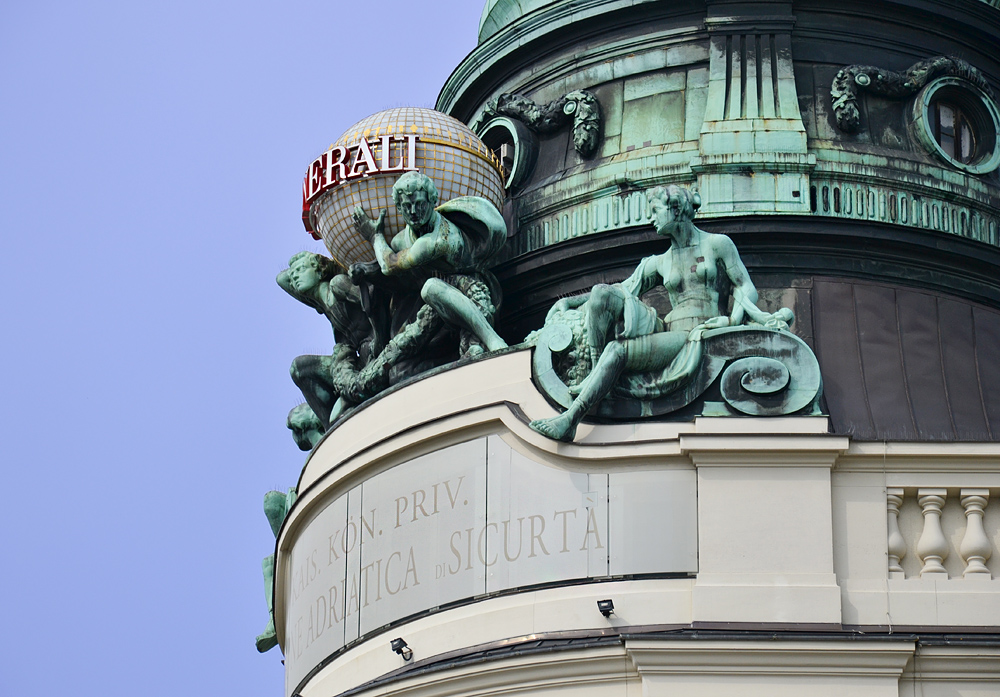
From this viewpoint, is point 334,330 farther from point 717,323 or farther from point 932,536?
point 932,536

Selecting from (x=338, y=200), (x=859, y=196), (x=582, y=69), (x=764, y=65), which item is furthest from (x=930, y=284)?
(x=338, y=200)

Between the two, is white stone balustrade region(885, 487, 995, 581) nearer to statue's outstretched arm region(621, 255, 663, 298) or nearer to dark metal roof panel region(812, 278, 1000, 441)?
dark metal roof panel region(812, 278, 1000, 441)

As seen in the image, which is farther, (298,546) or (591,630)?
(298,546)

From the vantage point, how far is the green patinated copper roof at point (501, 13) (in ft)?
90.8

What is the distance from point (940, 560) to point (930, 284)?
182 inches

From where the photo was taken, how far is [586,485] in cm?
2123

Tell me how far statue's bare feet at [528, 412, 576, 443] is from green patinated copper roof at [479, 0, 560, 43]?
7.31 metres

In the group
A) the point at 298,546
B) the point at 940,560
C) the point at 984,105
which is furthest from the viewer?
the point at 984,105

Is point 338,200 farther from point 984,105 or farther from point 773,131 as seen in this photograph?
point 984,105

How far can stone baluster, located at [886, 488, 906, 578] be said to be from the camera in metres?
20.6

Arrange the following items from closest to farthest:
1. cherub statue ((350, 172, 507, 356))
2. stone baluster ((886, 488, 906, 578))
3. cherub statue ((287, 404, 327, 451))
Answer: stone baluster ((886, 488, 906, 578)) → cherub statue ((350, 172, 507, 356)) → cherub statue ((287, 404, 327, 451))

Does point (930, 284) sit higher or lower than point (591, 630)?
higher

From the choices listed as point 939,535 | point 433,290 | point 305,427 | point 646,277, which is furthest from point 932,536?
point 305,427

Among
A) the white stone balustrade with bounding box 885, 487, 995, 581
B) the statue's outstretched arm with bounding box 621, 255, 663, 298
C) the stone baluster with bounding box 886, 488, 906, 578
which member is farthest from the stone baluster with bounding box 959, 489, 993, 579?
the statue's outstretched arm with bounding box 621, 255, 663, 298
